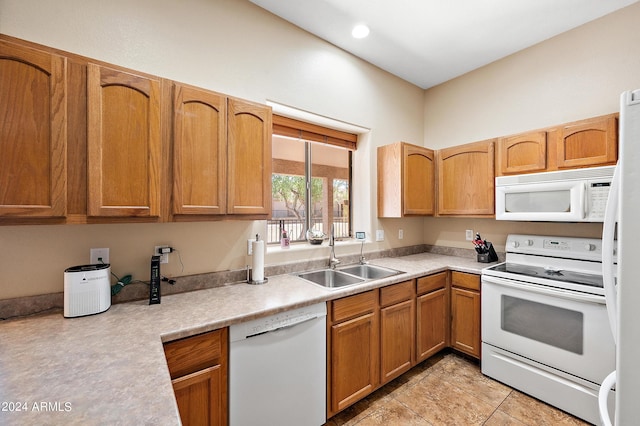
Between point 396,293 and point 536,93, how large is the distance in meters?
2.35

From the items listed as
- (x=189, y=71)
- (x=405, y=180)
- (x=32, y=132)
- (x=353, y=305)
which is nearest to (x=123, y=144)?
(x=32, y=132)

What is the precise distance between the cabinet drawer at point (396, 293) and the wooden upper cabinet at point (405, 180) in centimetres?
78

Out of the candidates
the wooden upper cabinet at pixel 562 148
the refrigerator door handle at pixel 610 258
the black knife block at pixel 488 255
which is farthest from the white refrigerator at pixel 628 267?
the black knife block at pixel 488 255

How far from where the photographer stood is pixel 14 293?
134cm

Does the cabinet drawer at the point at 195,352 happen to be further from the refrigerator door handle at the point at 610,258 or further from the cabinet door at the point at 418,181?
the cabinet door at the point at 418,181

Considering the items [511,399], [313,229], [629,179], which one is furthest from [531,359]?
[313,229]

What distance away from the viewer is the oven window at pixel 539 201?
2067 mm

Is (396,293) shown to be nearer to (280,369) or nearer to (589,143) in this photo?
(280,369)

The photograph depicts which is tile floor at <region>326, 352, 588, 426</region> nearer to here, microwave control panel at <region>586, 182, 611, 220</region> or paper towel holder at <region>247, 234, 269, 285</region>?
paper towel holder at <region>247, 234, 269, 285</region>

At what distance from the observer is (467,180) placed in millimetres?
2773

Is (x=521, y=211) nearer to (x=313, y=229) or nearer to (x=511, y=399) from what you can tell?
(x=511, y=399)

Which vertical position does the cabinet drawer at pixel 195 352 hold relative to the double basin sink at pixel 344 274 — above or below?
below

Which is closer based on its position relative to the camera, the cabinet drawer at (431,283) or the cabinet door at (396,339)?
the cabinet door at (396,339)

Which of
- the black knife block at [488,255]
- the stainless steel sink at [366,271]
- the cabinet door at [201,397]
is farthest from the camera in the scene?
the black knife block at [488,255]
